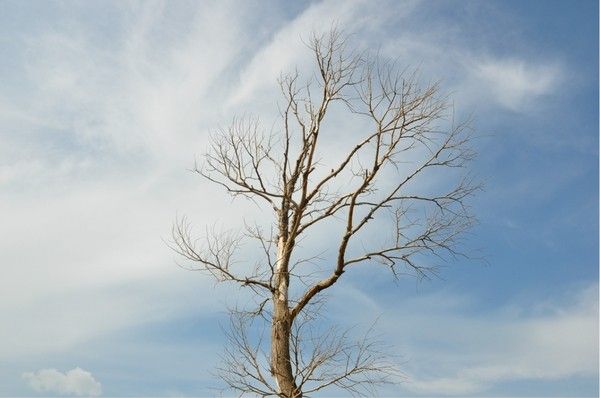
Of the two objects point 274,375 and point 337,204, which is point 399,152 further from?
point 274,375

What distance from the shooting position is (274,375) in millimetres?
8039

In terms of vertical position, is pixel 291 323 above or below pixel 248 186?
below

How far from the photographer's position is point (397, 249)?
8844mm

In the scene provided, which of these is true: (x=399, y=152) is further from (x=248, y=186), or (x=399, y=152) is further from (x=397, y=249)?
(x=248, y=186)

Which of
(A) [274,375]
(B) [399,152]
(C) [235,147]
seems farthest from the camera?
(C) [235,147]

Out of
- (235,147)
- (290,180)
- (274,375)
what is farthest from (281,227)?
(274,375)

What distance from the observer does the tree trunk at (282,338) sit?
26.1ft

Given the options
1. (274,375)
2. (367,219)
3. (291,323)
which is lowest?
(274,375)

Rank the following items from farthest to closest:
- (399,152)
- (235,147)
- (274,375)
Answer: (235,147)
(399,152)
(274,375)

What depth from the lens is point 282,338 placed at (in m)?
8.16

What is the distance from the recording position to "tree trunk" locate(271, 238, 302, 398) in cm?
797

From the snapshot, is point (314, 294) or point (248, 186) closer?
point (314, 294)

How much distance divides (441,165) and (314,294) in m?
2.35

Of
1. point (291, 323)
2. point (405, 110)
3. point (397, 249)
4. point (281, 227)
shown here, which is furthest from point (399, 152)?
point (291, 323)
